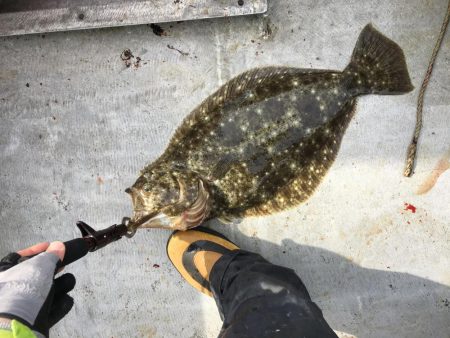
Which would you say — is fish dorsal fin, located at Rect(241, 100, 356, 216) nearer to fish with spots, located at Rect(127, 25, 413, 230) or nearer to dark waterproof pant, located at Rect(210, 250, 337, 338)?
fish with spots, located at Rect(127, 25, 413, 230)

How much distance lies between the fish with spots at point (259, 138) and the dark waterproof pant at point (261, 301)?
36 cm

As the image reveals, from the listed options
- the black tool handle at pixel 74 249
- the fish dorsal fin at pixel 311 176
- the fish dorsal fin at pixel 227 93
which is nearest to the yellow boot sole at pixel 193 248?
the fish dorsal fin at pixel 311 176

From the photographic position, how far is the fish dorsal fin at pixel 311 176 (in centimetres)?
243

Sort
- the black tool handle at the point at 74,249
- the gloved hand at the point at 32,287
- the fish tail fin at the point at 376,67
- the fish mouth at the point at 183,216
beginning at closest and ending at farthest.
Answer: the gloved hand at the point at 32,287
the black tool handle at the point at 74,249
the fish mouth at the point at 183,216
the fish tail fin at the point at 376,67

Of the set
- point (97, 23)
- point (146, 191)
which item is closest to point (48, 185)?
point (146, 191)


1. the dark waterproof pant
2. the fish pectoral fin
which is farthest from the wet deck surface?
the dark waterproof pant

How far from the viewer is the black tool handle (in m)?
1.68

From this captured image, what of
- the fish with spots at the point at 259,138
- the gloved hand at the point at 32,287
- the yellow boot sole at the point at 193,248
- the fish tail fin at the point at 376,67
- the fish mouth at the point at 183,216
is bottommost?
the yellow boot sole at the point at 193,248

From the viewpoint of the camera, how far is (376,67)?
93.4 inches

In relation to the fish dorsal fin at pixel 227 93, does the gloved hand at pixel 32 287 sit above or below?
below

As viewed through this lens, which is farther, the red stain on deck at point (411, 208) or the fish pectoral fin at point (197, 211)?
the red stain on deck at point (411, 208)

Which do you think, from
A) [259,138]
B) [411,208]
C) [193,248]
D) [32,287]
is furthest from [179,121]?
[411,208]

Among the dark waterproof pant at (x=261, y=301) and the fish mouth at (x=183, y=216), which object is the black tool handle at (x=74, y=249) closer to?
the fish mouth at (x=183, y=216)

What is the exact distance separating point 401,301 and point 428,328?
262mm
